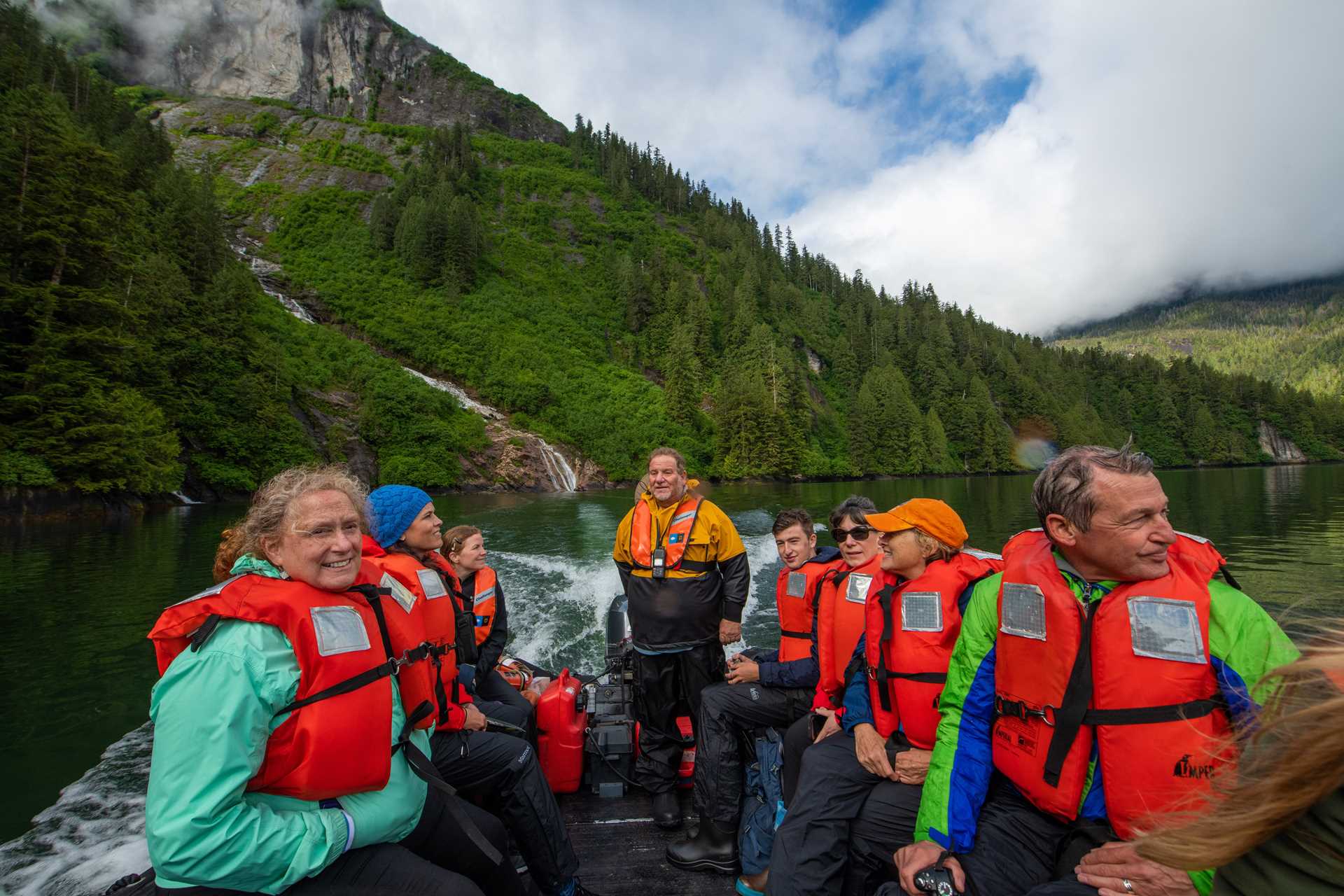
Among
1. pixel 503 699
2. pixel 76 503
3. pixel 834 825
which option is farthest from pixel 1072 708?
pixel 76 503

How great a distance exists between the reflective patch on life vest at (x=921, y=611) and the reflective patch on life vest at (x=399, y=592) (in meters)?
2.07

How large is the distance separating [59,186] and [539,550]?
18.8m

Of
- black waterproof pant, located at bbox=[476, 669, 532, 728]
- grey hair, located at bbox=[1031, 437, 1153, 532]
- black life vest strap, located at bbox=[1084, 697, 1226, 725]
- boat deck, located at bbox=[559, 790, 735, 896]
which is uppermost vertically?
grey hair, located at bbox=[1031, 437, 1153, 532]

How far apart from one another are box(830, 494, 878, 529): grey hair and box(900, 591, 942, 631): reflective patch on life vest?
2.36ft

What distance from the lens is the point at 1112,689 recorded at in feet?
5.71

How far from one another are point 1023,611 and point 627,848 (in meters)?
2.71

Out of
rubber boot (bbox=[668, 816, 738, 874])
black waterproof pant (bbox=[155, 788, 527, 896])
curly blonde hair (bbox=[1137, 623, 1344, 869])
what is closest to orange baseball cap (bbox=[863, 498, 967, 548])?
curly blonde hair (bbox=[1137, 623, 1344, 869])

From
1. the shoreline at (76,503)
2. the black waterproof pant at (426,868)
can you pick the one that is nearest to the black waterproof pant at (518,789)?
the black waterproof pant at (426,868)

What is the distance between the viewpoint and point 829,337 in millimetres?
79625

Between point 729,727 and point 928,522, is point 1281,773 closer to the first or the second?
point 928,522

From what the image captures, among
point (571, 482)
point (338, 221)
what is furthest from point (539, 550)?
point (338, 221)

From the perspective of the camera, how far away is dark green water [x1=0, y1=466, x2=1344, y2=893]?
374cm

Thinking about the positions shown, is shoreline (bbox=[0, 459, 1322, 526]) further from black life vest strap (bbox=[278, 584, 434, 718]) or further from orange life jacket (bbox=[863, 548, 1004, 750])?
orange life jacket (bbox=[863, 548, 1004, 750])

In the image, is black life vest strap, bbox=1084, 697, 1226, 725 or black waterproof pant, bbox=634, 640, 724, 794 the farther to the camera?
black waterproof pant, bbox=634, 640, 724, 794
